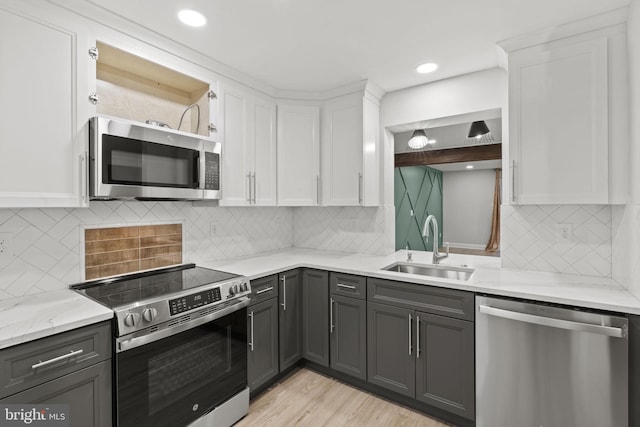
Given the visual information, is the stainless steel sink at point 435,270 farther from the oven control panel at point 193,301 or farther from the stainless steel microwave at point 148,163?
the stainless steel microwave at point 148,163

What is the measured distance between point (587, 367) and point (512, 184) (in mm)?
1091

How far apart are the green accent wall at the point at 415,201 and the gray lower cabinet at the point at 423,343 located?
1.79 meters

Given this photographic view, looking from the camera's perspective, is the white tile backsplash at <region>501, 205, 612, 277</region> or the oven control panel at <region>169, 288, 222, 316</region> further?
the white tile backsplash at <region>501, 205, 612, 277</region>

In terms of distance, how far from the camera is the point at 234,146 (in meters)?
2.47

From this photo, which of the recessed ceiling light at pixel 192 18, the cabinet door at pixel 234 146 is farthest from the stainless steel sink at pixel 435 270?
the recessed ceiling light at pixel 192 18

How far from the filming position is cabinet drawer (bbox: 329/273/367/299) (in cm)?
230

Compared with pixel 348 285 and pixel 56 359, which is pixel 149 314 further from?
pixel 348 285

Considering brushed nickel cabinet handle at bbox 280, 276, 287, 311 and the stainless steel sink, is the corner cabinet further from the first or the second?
the stainless steel sink

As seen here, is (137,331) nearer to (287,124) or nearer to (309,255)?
(309,255)

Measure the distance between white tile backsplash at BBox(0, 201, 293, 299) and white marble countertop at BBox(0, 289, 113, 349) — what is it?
0.11 m

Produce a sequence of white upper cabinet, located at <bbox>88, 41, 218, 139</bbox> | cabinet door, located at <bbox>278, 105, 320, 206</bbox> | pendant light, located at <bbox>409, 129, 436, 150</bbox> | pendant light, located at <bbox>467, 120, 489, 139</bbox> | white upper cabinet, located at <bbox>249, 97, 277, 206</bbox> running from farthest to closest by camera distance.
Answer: pendant light, located at <bbox>409, 129, 436, 150</bbox>
pendant light, located at <bbox>467, 120, 489, 139</bbox>
cabinet door, located at <bbox>278, 105, 320, 206</bbox>
white upper cabinet, located at <bbox>249, 97, 277, 206</bbox>
white upper cabinet, located at <bbox>88, 41, 218, 139</bbox>

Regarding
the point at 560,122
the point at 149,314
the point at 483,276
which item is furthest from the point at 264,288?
the point at 560,122

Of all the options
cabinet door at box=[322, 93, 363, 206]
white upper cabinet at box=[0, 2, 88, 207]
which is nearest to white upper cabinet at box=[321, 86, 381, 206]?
cabinet door at box=[322, 93, 363, 206]

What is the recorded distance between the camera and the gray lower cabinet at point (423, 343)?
190cm
